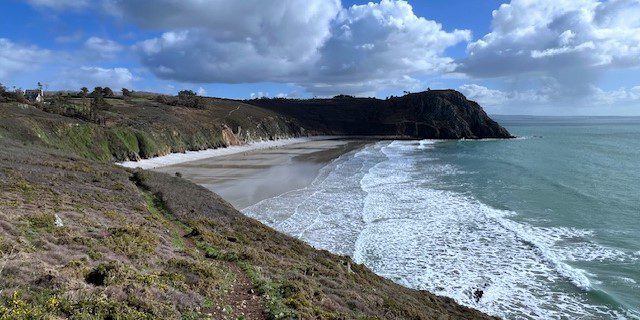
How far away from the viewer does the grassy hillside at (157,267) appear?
9758mm

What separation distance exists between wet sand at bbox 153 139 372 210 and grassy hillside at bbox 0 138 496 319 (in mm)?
14297

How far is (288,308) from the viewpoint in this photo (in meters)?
12.1

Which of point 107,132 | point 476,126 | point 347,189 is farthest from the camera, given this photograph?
point 476,126

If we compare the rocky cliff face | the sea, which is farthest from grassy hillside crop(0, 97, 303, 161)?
the rocky cliff face

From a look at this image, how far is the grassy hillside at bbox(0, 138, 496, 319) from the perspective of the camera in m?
9.76

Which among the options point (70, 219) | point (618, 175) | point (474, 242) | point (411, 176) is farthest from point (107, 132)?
point (618, 175)

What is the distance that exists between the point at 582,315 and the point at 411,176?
116 ft

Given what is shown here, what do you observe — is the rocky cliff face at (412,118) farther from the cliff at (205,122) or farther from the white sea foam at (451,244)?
Answer: the white sea foam at (451,244)

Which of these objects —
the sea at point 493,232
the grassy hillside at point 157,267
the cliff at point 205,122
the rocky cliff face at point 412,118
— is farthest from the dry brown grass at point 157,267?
the rocky cliff face at point 412,118

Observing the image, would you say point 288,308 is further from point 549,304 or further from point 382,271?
point 549,304

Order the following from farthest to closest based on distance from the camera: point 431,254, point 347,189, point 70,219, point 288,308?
point 347,189, point 431,254, point 70,219, point 288,308

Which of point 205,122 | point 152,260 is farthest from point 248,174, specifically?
point 205,122

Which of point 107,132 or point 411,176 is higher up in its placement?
point 107,132

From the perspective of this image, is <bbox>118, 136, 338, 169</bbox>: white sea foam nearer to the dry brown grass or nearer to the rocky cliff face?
the dry brown grass
